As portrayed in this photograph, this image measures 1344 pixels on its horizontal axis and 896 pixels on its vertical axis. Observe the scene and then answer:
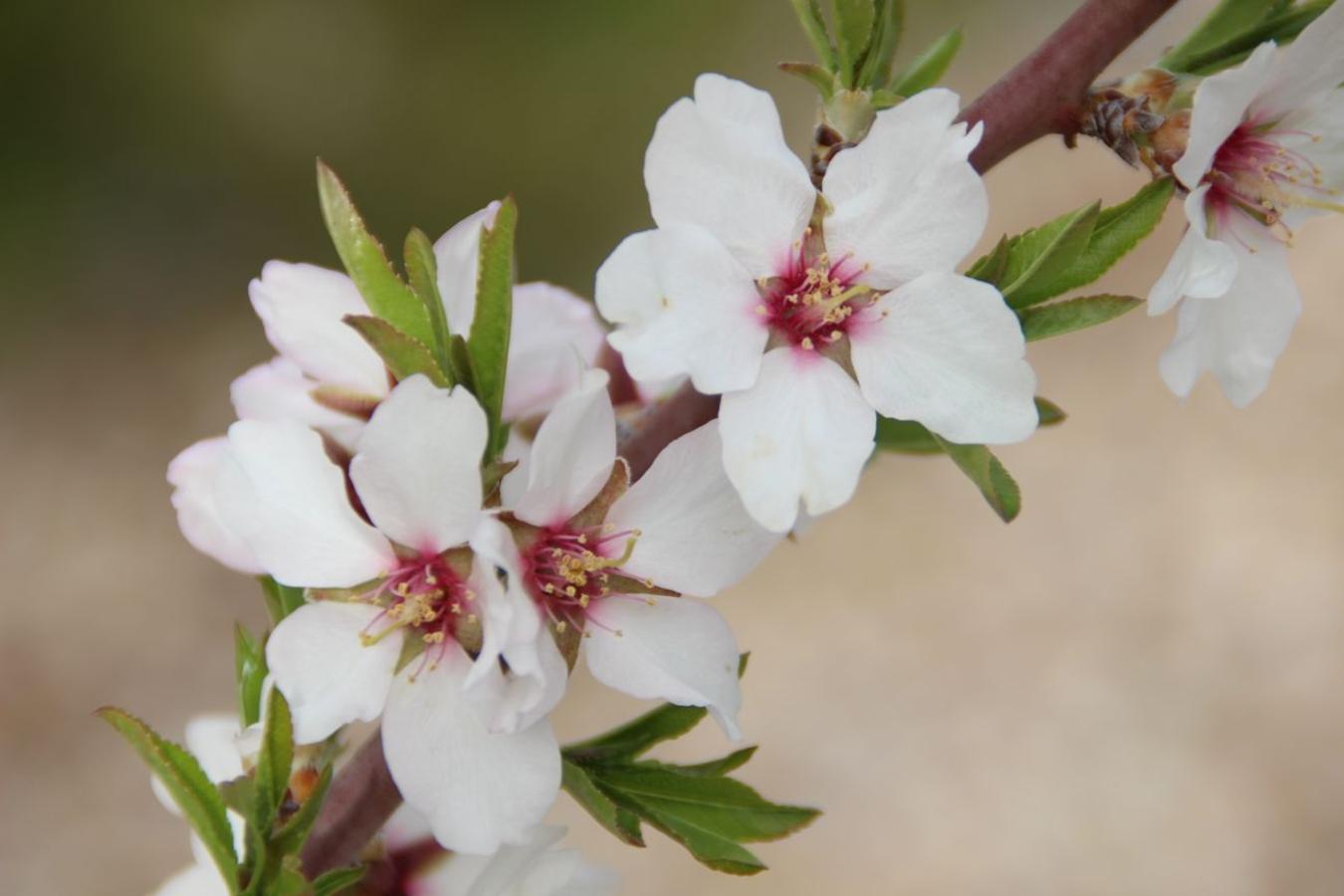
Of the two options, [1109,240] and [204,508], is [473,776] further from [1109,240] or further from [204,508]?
[1109,240]

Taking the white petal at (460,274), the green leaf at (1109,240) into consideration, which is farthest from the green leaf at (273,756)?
the green leaf at (1109,240)

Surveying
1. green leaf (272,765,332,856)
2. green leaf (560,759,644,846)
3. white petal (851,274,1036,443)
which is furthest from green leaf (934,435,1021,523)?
green leaf (272,765,332,856)

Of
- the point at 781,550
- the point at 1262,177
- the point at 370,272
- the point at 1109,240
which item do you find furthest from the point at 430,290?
the point at 781,550

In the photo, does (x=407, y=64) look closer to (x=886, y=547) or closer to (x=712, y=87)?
(x=886, y=547)

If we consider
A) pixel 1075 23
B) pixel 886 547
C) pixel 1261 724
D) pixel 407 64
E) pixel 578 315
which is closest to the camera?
pixel 1075 23

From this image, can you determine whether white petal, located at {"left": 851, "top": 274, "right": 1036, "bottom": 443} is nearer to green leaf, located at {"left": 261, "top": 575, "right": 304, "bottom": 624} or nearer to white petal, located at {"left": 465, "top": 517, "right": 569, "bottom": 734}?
white petal, located at {"left": 465, "top": 517, "right": 569, "bottom": 734}

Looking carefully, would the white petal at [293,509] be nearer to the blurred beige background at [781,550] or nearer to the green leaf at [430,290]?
the green leaf at [430,290]

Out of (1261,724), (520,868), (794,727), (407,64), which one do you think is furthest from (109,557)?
(520,868)
